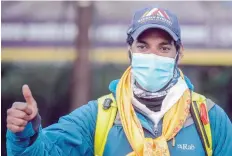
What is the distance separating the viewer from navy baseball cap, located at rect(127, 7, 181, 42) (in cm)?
325

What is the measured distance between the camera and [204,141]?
3.17m

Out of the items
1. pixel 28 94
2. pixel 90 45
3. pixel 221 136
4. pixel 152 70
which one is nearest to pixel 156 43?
pixel 152 70

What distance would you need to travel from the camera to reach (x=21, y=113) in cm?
274

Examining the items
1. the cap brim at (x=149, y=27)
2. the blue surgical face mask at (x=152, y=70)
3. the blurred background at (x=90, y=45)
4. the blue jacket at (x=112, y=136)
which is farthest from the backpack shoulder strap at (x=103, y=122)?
the blurred background at (x=90, y=45)

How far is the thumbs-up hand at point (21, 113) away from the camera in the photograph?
2736 mm

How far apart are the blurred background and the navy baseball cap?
11.3ft

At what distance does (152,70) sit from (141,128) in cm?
32

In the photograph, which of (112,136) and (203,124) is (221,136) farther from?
(112,136)

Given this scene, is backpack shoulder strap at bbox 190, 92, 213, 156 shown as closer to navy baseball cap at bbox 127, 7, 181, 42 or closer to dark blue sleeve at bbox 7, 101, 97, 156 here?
navy baseball cap at bbox 127, 7, 181, 42

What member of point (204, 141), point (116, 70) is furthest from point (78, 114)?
point (116, 70)

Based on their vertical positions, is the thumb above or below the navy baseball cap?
below

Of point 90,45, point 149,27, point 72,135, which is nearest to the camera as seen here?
point 72,135

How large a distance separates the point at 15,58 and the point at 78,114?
394cm

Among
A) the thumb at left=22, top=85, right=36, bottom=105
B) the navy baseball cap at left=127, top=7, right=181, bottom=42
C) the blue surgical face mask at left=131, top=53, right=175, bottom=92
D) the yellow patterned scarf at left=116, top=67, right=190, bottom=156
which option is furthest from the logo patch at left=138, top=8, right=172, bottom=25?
the thumb at left=22, top=85, right=36, bottom=105
